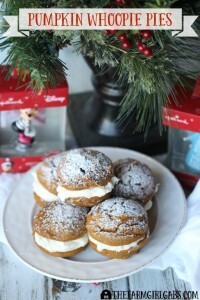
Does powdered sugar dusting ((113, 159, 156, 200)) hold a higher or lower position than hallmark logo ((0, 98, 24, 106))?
lower

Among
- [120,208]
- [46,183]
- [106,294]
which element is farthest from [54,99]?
[106,294]

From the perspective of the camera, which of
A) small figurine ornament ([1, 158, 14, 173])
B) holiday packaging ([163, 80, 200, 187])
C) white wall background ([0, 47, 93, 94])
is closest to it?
holiday packaging ([163, 80, 200, 187])

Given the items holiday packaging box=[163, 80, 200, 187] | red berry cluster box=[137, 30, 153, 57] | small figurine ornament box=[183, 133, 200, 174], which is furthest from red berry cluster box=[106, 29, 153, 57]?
small figurine ornament box=[183, 133, 200, 174]

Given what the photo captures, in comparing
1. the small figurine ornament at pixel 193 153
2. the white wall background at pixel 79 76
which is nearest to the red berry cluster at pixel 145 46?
the small figurine ornament at pixel 193 153

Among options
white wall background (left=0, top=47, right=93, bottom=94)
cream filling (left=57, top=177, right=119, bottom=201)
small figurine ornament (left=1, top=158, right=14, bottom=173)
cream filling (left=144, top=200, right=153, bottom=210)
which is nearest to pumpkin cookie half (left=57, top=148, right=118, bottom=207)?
cream filling (left=57, top=177, right=119, bottom=201)

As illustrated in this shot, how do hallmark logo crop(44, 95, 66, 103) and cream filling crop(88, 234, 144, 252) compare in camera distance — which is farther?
hallmark logo crop(44, 95, 66, 103)

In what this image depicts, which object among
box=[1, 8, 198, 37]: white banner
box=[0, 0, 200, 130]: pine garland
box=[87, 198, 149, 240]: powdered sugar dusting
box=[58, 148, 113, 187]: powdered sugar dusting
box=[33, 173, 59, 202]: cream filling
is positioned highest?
box=[1, 8, 198, 37]: white banner

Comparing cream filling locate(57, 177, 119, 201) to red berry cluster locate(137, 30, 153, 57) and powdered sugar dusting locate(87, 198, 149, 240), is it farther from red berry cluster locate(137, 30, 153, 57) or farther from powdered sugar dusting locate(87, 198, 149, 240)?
red berry cluster locate(137, 30, 153, 57)

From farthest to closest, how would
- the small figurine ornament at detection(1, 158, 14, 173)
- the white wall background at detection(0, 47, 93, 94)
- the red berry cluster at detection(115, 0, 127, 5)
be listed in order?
the white wall background at detection(0, 47, 93, 94)
the small figurine ornament at detection(1, 158, 14, 173)
the red berry cluster at detection(115, 0, 127, 5)
